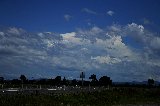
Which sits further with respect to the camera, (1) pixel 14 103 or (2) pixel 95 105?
(2) pixel 95 105

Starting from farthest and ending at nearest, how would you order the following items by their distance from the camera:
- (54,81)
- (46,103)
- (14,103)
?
1. (54,81)
2. (46,103)
3. (14,103)

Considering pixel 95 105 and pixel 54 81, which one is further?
pixel 54 81

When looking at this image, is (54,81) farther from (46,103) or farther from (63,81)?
(46,103)

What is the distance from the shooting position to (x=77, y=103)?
36156 mm

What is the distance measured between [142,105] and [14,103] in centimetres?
1599

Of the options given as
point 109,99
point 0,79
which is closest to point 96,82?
point 0,79

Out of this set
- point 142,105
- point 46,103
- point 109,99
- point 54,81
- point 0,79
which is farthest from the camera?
point 54,81

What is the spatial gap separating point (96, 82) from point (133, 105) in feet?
293

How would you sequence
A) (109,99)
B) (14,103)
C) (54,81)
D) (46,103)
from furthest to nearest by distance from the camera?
(54,81)
(109,99)
(46,103)
(14,103)

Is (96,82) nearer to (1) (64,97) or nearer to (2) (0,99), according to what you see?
(1) (64,97)

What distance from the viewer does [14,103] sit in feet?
94.8

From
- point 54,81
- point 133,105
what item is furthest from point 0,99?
point 54,81

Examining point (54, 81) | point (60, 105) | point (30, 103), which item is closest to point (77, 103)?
point (60, 105)

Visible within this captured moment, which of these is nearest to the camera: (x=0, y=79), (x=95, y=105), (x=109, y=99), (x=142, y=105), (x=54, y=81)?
(x=95, y=105)
